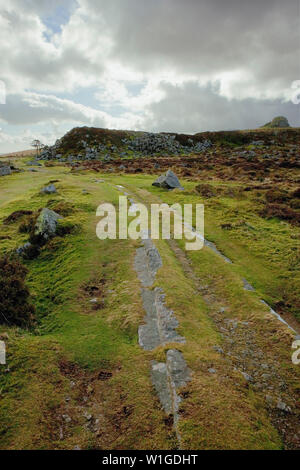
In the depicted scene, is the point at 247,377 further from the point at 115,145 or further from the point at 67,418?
the point at 115,145

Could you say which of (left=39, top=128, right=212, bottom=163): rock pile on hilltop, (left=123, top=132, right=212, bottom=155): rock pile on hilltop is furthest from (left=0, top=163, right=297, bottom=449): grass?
(left=123, top=132, right=212, bottom=155): rock pile on hilltop

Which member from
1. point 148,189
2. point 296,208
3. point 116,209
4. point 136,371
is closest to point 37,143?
point 148,189

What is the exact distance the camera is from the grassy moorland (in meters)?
7.75

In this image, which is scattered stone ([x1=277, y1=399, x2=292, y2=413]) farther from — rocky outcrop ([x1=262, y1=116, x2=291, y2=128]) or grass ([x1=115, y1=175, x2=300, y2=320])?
rocky outcrop ([x1=262, y1=116, x2=291, y2=128])

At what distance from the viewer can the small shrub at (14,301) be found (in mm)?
12055

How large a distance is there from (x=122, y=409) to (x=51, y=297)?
884 centimetres

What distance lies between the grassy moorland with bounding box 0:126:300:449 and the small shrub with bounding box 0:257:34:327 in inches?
22.3

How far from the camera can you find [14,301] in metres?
13.0

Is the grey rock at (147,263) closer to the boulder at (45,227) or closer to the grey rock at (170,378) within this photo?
the grey rock at (170,378)

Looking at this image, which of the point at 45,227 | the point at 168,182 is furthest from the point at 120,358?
the point at 168,182

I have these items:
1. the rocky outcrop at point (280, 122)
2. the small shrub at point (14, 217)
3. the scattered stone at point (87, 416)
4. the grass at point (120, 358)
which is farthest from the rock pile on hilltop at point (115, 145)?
the scattered stone at point (87, 416)

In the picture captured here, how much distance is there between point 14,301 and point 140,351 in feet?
23.0

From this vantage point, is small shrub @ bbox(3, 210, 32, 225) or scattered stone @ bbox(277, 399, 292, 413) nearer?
scattered stone @ bbox(277, 399, 292, 413)
